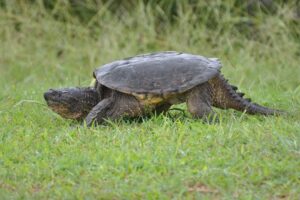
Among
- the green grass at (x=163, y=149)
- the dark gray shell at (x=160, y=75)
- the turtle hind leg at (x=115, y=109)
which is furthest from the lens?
the turtle hind leg at (x=115, y=109)

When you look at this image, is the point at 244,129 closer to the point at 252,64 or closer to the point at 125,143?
the point at 125,143

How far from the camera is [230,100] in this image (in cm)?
529

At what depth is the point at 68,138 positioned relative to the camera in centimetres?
470

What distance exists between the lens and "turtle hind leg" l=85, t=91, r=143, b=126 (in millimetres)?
5121

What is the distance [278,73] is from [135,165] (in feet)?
11.7

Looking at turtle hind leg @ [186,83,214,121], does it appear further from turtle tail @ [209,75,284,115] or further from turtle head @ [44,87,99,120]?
turtle head @ [44,87,99,120]

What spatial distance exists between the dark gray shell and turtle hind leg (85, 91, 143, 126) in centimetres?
15

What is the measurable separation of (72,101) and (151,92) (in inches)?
25.3

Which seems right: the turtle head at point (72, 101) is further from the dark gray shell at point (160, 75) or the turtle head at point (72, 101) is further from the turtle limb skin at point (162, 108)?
the turtle limb skin at point (162, 108)

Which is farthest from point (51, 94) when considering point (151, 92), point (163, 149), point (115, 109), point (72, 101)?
point (163, 149)

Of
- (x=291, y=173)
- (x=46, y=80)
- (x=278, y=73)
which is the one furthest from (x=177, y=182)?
(x=46, y=80)

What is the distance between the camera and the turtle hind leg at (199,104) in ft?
16.5

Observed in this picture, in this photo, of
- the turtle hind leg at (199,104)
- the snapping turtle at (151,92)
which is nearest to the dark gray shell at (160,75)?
the snapping turtle at (151,92)

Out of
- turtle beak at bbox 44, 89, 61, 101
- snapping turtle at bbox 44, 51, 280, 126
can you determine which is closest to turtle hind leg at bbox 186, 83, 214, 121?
snapping turtle at bbox 44, 51, 280, 126
